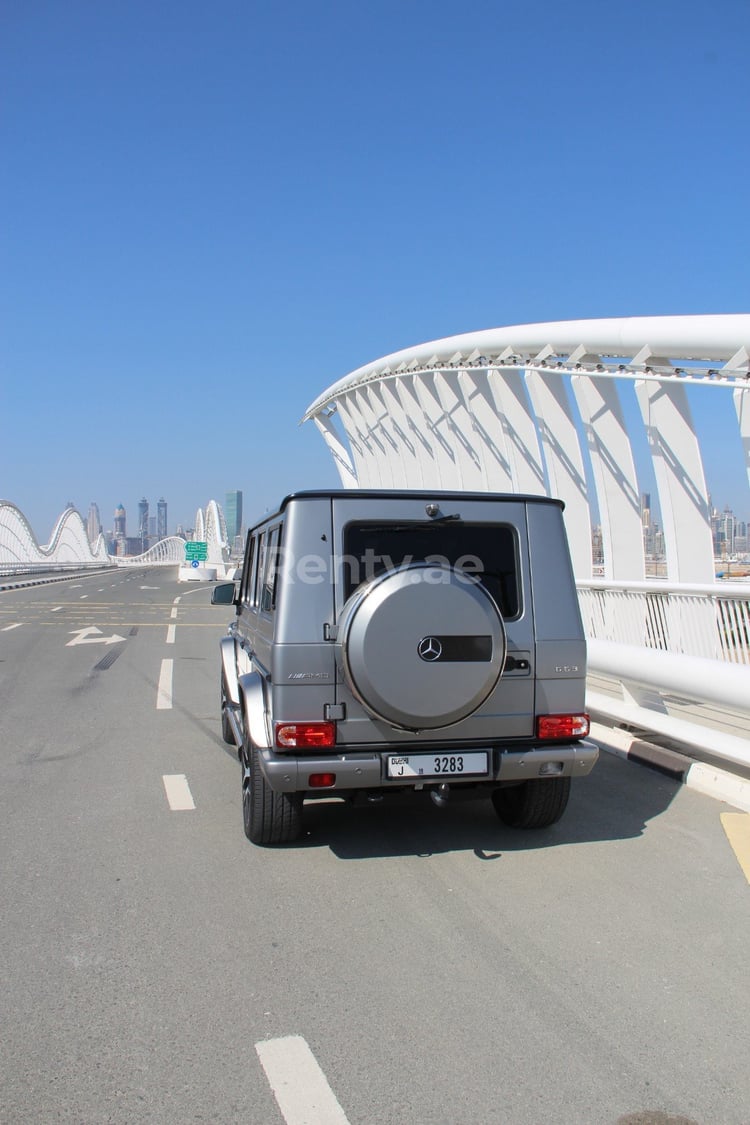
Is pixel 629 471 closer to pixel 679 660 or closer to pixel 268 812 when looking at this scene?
pixel 679 660

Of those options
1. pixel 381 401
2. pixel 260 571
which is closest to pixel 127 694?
pixel 260 571

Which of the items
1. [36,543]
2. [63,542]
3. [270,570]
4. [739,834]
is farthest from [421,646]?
[63,542]

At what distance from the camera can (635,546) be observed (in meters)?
13.0

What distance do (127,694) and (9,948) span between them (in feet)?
25.4

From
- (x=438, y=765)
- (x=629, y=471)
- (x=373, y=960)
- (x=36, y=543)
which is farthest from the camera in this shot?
(x=36, y=543)

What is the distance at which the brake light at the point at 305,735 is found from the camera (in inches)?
184

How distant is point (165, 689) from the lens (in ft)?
38.6

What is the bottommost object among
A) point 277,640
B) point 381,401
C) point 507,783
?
point 507,783

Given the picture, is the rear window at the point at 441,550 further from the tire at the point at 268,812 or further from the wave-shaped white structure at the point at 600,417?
the wave-shaped white structure at the point at 600,417

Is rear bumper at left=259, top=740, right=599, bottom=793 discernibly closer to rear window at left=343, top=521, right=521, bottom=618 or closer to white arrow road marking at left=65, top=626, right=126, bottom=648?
rear window at left=343, top=521, right=521, bottom=618

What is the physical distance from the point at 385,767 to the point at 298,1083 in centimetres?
206

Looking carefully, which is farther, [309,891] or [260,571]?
[260,571]

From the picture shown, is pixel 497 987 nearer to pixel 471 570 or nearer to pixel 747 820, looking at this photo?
pixel 471 570

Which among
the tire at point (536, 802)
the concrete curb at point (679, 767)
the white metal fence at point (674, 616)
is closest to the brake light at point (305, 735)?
the tire at point (536, 802)
